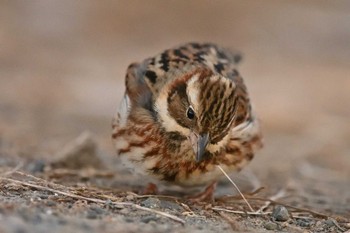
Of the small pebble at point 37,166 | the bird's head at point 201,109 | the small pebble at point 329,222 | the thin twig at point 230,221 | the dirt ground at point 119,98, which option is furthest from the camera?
the small pebble at point 37,166

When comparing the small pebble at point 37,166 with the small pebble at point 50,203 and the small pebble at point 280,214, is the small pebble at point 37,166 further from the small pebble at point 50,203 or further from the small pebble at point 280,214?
the small pebble at point 280,214

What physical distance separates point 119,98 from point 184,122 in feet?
17.8

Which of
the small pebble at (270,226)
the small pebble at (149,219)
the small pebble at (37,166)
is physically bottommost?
the small pebble at (149,219)

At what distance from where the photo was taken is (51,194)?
5.88 meters

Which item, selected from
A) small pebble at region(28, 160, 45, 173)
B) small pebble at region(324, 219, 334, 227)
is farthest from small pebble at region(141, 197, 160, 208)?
small pebble at region(28, 160, 45, 173)

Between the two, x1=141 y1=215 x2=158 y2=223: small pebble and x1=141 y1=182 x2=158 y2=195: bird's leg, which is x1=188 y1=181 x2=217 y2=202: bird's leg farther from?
x1=141 y1=215 x2=158 y2=223: small pebble

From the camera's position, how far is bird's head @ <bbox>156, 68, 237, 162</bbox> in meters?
6.04

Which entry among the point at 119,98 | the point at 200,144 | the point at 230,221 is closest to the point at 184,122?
the point at 200,144

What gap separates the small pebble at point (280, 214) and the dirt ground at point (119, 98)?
1 centimetres

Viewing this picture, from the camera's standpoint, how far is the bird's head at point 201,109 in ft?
19.8

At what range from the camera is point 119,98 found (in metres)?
11.6

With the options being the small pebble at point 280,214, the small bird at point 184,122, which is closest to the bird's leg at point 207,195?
the small bird at point 184,122

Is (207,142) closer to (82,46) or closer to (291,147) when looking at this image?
(291,147)

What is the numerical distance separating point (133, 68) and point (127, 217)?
1973 mm
